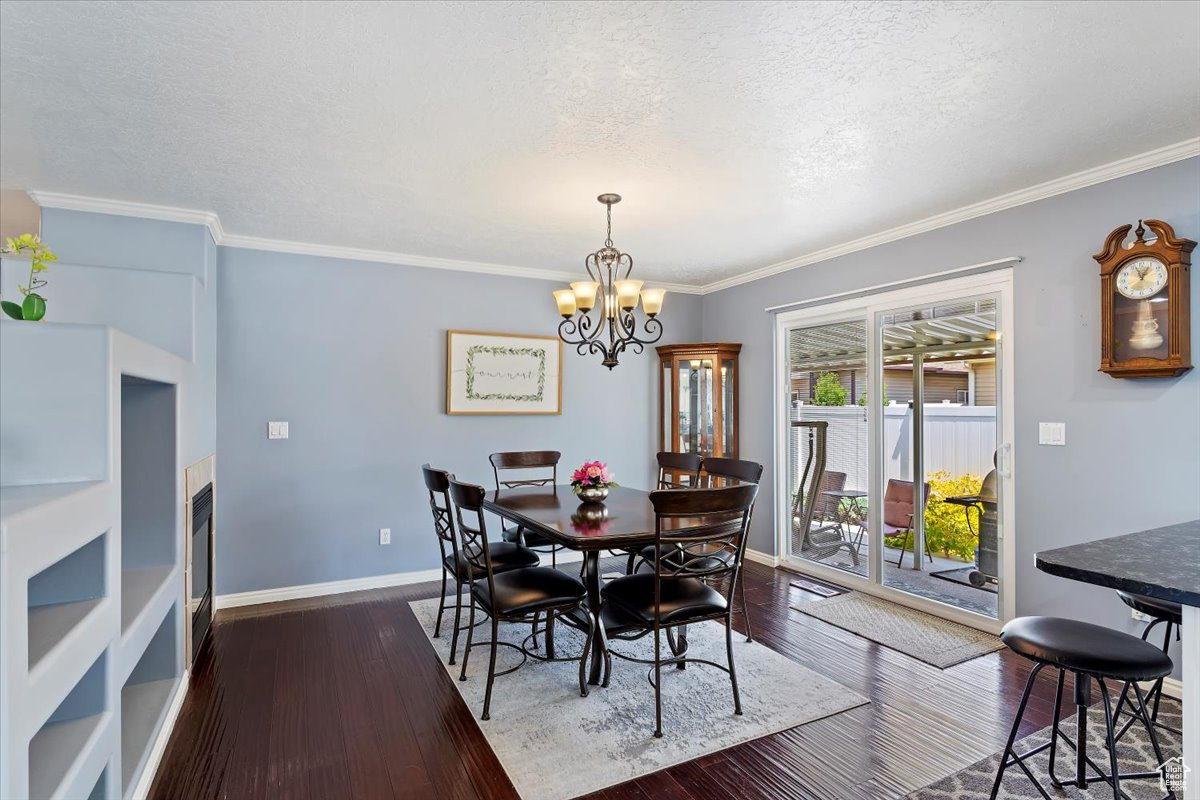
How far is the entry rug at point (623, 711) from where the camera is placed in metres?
2.19

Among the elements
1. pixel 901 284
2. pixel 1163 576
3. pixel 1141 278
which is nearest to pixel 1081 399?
pixel 1141 278

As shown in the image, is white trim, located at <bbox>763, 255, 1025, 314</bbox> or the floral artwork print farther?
the floral artwork print

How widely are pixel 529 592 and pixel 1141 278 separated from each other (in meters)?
3.13

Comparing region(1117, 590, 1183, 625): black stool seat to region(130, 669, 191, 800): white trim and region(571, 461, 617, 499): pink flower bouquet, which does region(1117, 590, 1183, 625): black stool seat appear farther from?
region(130, 669, 191, 800): white trim

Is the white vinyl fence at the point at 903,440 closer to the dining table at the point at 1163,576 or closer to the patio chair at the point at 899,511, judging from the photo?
the patio chair at the point at 899,511

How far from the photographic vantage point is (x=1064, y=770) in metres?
2.12

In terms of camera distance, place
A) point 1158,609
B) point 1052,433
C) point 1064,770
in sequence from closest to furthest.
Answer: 1. point 1158,609
2. point 1064,770
3. point 1052,433

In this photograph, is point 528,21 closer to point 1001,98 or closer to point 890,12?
point 890,12

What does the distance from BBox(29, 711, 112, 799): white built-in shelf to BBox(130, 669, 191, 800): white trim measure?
0.47 m

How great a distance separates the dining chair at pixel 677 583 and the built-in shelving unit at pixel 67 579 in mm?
1662

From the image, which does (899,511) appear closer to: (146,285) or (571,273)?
(571,273)

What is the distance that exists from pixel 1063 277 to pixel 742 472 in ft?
6.35

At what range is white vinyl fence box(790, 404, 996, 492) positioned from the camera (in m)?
3.58

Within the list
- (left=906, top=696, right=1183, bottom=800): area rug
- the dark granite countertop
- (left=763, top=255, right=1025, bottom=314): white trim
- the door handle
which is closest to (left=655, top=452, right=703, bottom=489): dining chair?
(left=763, top=255, right=1025, bottom=314): white trim
